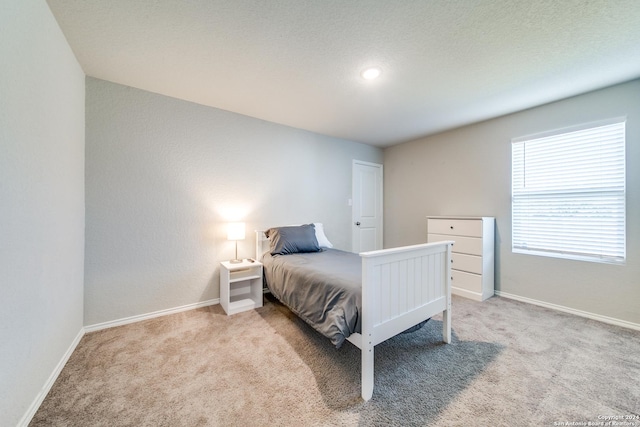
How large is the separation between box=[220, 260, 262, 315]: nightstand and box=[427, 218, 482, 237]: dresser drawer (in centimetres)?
252

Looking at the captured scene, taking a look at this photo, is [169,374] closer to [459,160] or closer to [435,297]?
[435,297]

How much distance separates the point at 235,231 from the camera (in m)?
2.76

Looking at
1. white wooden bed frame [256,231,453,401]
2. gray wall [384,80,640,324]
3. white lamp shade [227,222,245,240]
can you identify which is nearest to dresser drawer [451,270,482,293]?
gray wall [384,80,640,324]

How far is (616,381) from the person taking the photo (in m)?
1.54

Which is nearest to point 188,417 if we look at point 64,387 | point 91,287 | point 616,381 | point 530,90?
point 64,387

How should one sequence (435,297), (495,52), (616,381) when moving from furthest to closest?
(435,297), (495,52), (616,381)

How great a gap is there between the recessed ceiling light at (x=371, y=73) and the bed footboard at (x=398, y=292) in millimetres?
1550

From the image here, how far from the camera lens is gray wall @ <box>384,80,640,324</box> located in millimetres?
2270

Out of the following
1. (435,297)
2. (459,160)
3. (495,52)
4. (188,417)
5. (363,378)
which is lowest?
(188,417)

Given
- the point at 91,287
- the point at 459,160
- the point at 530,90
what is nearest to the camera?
the point at 91,287

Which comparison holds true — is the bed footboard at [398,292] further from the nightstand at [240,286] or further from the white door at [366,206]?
the white door at [366,206]

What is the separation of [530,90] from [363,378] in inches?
122

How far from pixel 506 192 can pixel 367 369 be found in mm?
2958

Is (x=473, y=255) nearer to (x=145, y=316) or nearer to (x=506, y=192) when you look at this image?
(x=506, y=192)
